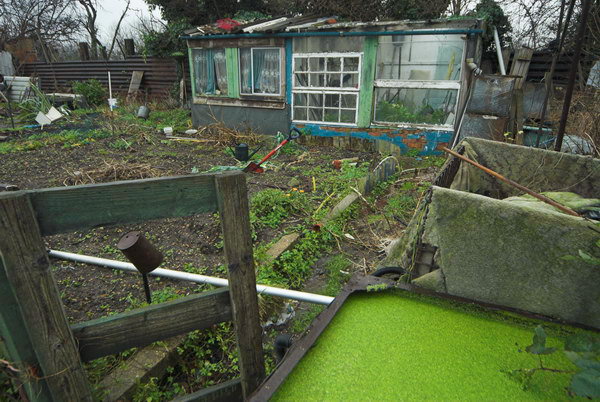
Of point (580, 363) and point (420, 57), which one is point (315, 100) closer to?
point (420, 57)

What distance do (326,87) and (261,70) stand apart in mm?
1808

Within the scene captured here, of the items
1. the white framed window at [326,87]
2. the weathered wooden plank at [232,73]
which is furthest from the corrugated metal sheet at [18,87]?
the white framed window at [326,87]

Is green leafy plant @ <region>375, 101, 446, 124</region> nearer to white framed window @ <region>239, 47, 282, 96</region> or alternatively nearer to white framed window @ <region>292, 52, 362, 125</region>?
white framed window @ <region>292, 52, 362, 125</region>

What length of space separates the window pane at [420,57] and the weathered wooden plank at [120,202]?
699 cm

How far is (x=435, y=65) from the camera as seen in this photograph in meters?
7.12

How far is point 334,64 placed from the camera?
7852 millimetres

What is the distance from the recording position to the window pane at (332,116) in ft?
26.8

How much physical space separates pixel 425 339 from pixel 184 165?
240 inches

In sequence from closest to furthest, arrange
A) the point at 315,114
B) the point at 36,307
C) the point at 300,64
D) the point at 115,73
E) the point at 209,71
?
the point at 36,307 < the point at 300,64 < the point at 315,114 < the point at 209,71 < the point at 115,73

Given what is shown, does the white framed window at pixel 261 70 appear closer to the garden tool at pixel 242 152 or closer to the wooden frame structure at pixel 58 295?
the garden tool at pixel 242 152

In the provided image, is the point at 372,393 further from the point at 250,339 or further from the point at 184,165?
the point at 184,165

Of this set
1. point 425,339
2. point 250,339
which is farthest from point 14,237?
point 425,339

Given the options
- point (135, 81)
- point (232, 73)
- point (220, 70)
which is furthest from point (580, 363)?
point (135, 81)

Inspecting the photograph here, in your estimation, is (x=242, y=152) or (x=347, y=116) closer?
(x=242, y=152)
